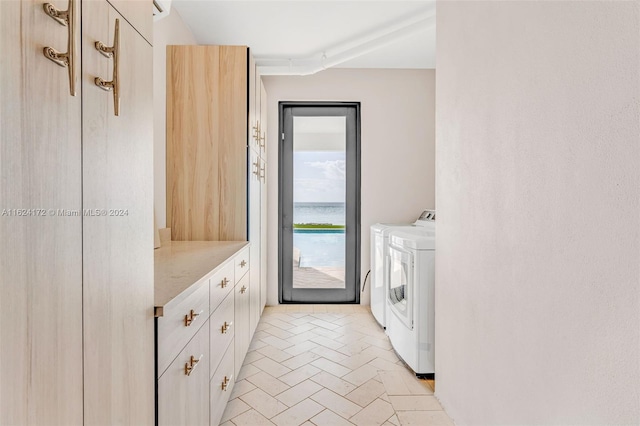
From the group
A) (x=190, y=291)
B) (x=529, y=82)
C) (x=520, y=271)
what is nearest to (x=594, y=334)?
(x=520, y=271)

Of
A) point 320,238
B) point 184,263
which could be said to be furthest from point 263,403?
point 320,238

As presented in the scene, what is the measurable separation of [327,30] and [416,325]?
236 centimetres

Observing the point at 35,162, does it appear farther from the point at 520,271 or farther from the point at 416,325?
the point at 416,325

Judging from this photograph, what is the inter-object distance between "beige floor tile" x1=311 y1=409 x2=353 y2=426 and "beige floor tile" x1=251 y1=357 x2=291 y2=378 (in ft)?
1.64

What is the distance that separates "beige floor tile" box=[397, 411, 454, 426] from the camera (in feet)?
6.00

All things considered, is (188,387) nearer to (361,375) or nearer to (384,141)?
(361,375)

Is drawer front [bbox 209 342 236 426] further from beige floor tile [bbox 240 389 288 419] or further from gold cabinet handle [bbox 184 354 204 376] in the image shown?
gold cabinet handle [bbox 184 354 204 376]

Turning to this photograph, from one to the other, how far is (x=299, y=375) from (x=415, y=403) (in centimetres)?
73

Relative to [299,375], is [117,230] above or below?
above

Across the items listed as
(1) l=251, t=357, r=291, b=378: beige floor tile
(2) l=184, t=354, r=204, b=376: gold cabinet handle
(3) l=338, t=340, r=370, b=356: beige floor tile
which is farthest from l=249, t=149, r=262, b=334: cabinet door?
(2) l=184, t=354, r=204, b=376: gold cabinet handle

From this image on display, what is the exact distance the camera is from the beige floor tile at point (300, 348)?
269cm

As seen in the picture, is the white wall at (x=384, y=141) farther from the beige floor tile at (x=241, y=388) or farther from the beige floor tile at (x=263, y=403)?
the beige floor tile at (x=263, y=403)

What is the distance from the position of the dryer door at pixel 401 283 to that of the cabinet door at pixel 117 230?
5.66 feet

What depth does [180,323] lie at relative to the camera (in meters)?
1.16
